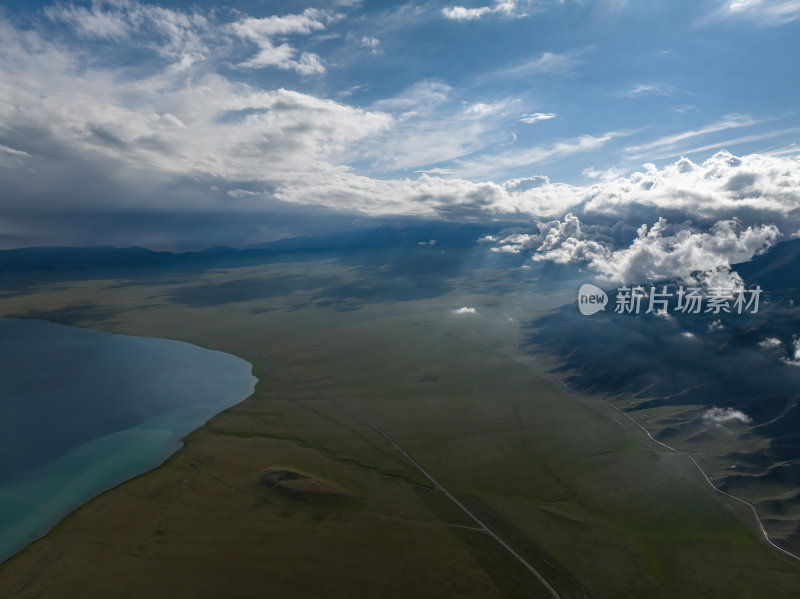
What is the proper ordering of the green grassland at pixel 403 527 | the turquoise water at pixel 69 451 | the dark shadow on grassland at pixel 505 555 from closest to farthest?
the dark shadow on grassland at pixel 505 555, the green grassland at pixel 403 527, the turquoise water at pixel 69 451

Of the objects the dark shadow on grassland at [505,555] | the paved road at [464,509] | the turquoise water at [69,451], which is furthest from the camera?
the turquoise water at [69,451]

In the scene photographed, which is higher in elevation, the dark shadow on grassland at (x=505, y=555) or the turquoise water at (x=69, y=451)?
the turquoise water at (x=69, y=451)

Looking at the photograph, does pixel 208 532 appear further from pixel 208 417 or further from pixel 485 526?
pixel 208 417

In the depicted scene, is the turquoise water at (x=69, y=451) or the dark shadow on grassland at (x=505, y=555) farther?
the turquoise water at (x=69, y=451)

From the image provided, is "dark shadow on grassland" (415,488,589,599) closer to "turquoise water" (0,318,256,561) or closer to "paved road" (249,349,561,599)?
"paved road" (249,349,561,599)

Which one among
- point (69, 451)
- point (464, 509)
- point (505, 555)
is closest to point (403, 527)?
point (464, 509)

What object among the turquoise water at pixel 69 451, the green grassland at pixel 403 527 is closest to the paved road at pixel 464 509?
the green grassland at pixel 403 527

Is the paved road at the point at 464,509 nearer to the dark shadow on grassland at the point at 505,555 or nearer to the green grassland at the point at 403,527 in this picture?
the dark shadow on grassland at the point at 505,555

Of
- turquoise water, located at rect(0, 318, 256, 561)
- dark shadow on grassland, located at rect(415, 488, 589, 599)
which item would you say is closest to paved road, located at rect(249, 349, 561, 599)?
dark shadow on grassland, located at rect(415, 488, 589, 599)

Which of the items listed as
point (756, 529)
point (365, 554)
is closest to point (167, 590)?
point (365, 554)

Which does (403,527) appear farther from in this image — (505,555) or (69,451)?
(69,451)

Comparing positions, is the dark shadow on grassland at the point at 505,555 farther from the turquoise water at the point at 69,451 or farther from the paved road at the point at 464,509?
the turquoise water at the point at 69,451
